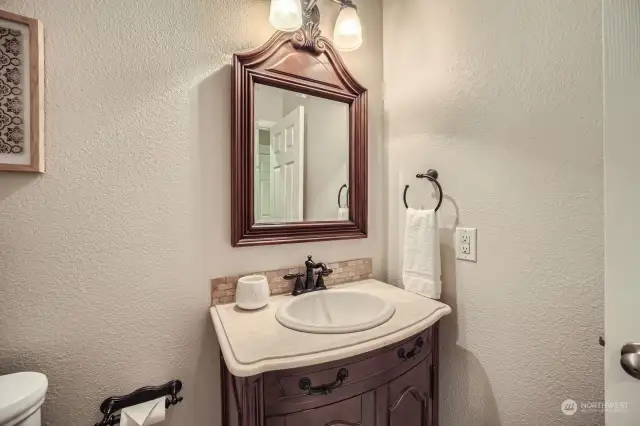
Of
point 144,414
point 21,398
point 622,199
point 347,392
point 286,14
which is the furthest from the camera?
point 286,14

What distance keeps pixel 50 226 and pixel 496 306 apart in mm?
1477

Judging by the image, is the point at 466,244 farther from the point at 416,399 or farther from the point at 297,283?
the point at 297,283

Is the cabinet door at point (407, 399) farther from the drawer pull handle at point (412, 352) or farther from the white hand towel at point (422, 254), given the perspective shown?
the white hand towel at point (422, 254)

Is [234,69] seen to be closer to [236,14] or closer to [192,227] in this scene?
[236,14]

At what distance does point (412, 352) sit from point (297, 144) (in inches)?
36.2

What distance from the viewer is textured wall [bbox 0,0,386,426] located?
0.79 metres

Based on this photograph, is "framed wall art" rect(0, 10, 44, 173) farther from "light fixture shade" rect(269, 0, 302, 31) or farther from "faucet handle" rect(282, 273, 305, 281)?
"faucet handle" rect(282, 273, 305, 281)

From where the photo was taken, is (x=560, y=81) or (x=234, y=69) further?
(x=234, y=69)

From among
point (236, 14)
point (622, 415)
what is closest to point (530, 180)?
point (622, 415)

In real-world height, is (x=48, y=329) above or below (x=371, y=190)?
below

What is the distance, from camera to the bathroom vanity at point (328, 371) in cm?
66

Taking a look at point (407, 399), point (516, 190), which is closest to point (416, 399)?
point (407, 399)

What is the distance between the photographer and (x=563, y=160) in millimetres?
781

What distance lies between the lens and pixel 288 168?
1159 mm
